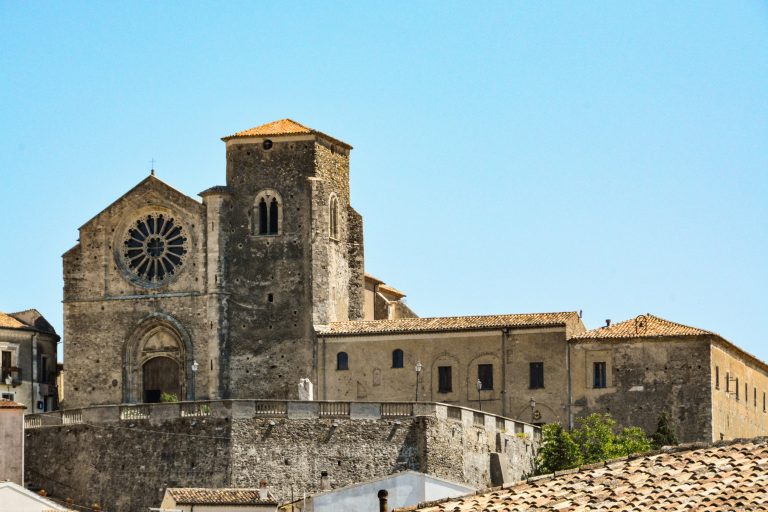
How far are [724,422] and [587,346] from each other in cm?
604

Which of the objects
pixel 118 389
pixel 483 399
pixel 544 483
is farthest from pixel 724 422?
pixel 544 483

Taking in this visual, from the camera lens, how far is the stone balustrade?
70062 mm

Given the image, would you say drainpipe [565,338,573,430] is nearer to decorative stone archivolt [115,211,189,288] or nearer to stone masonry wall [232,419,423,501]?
stone masonry wall [232,419,423,501]

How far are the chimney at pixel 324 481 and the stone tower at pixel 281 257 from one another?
31.7 ft

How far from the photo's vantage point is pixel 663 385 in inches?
3000

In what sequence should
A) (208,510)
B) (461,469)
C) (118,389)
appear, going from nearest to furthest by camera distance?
(208,510)
(461,469)
(118,389)

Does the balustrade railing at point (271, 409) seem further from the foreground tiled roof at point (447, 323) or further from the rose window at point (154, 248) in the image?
the rose window at point (154, 248)

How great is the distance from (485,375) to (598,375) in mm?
4232

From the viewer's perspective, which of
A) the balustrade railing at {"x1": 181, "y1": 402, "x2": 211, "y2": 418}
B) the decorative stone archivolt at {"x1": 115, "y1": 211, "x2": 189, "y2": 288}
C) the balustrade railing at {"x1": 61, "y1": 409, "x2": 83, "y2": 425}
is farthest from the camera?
the decorative stone archivolt at {"x1": 115, "y1": 211, "x2": 189, "y2": 288}

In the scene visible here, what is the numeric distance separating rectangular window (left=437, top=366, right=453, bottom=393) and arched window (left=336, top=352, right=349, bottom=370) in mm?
3500

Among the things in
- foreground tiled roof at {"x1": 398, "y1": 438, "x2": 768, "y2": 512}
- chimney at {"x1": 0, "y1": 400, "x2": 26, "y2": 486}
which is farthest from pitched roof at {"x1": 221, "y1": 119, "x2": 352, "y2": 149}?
foreground tiled roof at {"x1": 398, "y1": 438, "x2": 768, "y2": 512}

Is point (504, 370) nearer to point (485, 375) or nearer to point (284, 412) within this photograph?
point (485, 375)

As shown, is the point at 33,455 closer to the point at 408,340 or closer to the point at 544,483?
the point at 408,340

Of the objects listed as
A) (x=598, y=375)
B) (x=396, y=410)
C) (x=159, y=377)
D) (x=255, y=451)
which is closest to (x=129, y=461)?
(x=255, y=451)
